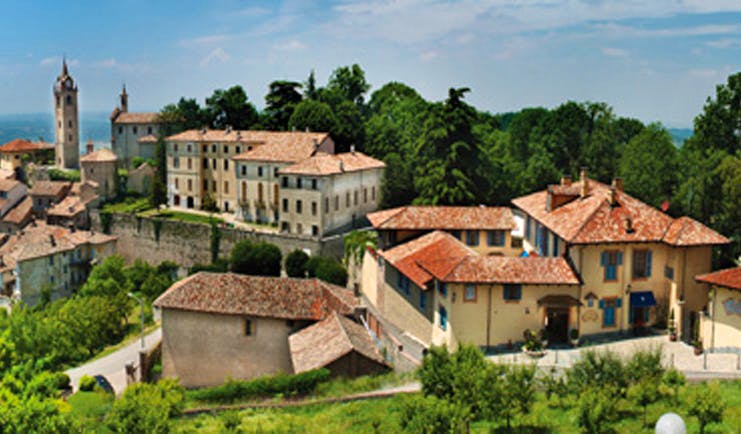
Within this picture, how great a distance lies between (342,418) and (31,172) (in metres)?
72.7

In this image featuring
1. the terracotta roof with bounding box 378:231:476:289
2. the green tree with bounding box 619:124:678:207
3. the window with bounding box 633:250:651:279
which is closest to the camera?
the window with bounding box 633:250:651:279

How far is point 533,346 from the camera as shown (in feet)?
109

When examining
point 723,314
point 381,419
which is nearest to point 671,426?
point 381,419

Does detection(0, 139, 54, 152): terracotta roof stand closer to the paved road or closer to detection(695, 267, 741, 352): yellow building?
the paved road

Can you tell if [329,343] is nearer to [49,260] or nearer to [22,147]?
[49,260]

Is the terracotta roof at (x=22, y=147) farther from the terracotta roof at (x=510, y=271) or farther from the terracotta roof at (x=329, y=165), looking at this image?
the terracotta roof at (x=510, y=271)

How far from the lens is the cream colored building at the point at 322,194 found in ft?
187

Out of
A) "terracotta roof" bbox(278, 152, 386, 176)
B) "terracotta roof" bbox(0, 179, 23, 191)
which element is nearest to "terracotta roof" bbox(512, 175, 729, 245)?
"terracotta roof" bbox(278, 152, 386, 176)

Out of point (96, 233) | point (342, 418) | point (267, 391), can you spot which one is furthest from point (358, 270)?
point (96, 233)

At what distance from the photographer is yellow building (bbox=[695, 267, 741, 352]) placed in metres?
31.2

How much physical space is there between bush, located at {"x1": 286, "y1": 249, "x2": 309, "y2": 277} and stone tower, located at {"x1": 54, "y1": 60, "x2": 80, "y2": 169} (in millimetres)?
53671

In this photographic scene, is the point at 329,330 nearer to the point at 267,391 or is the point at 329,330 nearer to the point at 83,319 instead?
the point at 267,391

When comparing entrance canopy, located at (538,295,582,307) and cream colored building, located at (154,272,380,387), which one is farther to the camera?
cream colored building, located at (154,272,380,387)

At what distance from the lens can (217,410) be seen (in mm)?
30812
